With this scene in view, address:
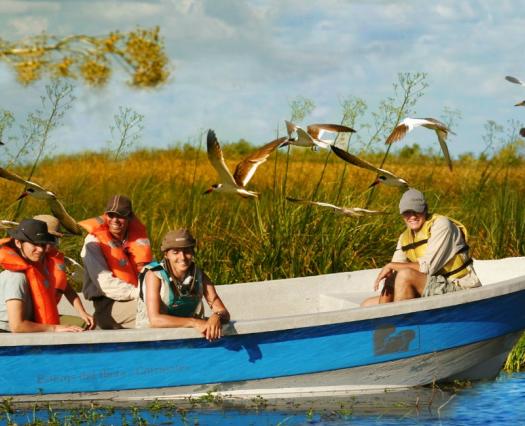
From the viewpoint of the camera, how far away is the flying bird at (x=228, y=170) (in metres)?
8.72

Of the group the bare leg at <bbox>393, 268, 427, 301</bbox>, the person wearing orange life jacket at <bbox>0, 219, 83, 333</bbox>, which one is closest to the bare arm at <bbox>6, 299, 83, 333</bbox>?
the person wearing orange life jacket at <bbox>0, 219, 83, 333</bbox>

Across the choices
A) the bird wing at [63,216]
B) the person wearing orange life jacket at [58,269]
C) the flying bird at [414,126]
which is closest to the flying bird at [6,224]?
the bird wing at [63,216]

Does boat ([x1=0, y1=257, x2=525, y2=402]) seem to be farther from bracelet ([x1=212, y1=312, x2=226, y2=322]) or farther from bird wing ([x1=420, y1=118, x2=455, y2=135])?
bird wing ([x1=420, y1=118, x2=455, y2=135])

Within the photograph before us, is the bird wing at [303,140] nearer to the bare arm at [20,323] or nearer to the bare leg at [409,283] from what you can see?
the bare leg at [409,283]

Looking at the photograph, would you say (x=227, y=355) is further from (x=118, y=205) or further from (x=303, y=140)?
(x=303, y=140)

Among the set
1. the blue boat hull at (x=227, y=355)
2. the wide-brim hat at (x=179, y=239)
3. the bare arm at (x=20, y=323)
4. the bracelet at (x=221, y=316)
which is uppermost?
the wide-brim hat at (x=179, y=239)

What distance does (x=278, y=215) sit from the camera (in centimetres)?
1122

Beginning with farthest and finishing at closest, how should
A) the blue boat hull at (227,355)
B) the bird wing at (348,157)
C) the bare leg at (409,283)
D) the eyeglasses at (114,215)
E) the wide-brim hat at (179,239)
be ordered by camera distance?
the bird wing at (348,157), the bare leg at (409,283), the eyeglasses at (114,215), the blue boat hull at (227,355), the wide-brim hat at (179,239)

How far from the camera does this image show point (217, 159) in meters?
8.72

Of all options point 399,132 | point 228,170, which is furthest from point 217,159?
point 399,132

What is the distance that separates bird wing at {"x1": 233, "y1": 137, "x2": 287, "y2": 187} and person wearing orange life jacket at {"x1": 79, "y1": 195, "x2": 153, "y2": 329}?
106cm

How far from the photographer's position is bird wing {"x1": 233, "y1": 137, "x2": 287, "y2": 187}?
Result: 349 inches

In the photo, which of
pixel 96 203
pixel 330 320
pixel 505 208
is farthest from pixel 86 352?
pixel 96 203

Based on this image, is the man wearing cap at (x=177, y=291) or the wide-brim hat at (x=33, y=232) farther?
the wide-brim hat at (x=33, y=232)
